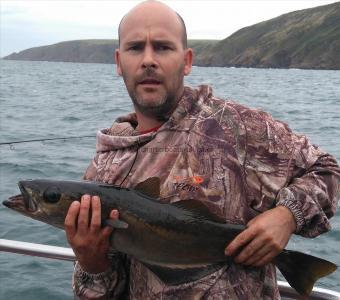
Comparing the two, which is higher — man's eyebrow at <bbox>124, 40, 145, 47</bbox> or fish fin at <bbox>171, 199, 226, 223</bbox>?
man's eyebrow at <bbox>124, 40, 145, 47</bbox>

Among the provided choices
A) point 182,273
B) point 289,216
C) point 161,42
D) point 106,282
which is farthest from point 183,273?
point 161,42

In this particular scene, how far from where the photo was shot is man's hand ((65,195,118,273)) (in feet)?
9.50

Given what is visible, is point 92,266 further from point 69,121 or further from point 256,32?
point 256,32

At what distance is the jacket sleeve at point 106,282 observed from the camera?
3.26 m

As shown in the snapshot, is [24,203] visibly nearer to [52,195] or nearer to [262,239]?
[52,195]

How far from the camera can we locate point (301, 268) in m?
2.96

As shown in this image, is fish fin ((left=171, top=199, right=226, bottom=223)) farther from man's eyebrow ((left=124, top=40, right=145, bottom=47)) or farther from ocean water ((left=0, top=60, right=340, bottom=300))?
ocean water ((left=0, top=60, right=340, bottom=300))

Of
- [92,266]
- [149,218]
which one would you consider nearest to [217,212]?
[149,218]

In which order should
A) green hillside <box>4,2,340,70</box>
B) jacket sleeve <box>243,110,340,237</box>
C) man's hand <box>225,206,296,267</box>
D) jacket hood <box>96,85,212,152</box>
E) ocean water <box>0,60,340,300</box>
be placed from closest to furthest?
man's hand <box>225,206,296,267</box> < jacket sleeve <box>243,110,340,237</box> < jacket hood <box>96,85,212,152</box> < ocean water <box>0,60,340,300</box> < green hillside <box>4,2,340,70</box>

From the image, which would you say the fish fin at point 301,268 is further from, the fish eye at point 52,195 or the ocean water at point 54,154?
the ocean water at point 54,154

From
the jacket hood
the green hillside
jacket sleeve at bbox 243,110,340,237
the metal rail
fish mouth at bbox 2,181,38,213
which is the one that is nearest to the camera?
jacket sleeve at bbox 243,110,340,237

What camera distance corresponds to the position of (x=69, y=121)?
23156 mm

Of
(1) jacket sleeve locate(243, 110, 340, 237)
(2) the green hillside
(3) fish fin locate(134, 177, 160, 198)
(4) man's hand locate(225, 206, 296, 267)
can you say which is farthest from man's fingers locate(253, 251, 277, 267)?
(2) the green hillside

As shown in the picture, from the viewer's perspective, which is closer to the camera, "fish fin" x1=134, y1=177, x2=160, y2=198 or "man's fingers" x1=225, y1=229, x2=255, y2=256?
"man's fingers" x1=225, y1=229, x2=255, y2=256
